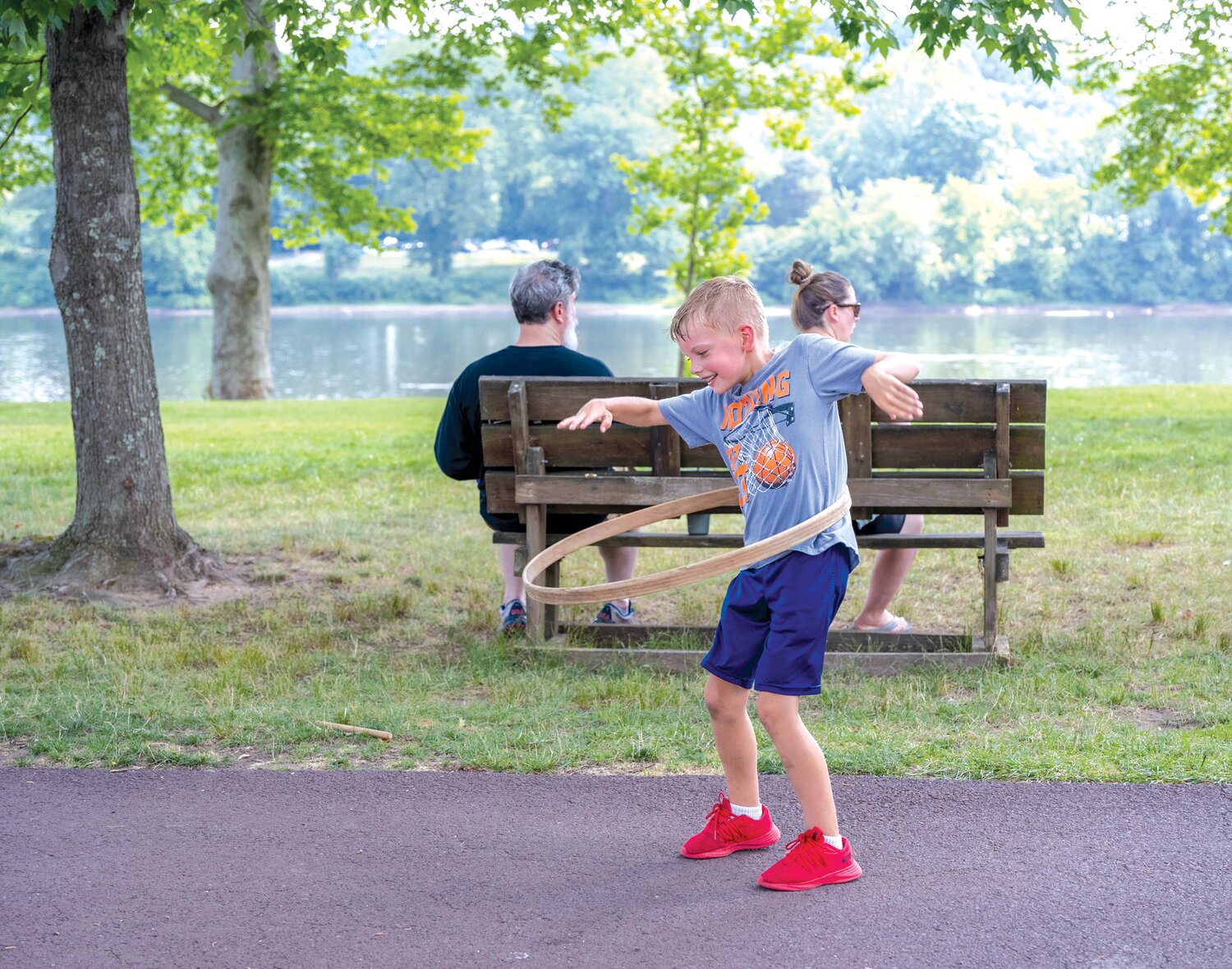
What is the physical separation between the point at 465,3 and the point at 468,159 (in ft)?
27.6

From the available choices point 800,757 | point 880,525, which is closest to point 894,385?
point 800,757

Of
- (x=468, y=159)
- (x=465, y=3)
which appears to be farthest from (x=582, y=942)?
(x=468, y=159)

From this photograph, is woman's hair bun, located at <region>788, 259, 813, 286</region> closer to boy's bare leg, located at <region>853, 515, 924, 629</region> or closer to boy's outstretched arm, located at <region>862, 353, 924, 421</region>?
boy's outstretched arm, located at <region>862, 353, 924, 421</region>

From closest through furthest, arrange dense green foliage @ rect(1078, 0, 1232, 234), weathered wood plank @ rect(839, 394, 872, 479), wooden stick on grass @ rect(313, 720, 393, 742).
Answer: wooden stick on grass @ rect(313, 720, 393, 742) < weathered wood plank @ rect(839, 394, 872, 479) < dense green foliage @ rect(1078, 0, 1232, 234)

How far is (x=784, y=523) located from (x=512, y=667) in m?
2.67

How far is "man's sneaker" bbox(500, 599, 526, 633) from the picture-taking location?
6.80m

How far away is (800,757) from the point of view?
12.7 feet

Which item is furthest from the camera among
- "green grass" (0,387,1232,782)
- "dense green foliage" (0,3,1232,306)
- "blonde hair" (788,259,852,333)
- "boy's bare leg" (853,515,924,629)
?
"dense green foliage" (0,3,1232,306)

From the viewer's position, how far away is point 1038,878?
393cm

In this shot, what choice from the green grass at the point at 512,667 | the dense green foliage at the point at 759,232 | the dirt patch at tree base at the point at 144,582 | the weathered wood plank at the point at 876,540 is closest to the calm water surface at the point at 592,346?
the dense green foliage at the point at 759,232

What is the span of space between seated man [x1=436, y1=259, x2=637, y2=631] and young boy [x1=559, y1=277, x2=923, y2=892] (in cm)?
258

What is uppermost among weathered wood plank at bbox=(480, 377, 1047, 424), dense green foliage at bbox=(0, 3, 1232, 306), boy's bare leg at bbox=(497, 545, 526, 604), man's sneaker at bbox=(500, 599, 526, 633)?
dense green foliage at bbox=(0, 3, 1232, 306)

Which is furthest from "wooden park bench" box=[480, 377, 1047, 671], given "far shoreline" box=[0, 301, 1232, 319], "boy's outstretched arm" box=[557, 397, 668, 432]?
"far shoreline" box=[0, 301, 1232, 319]

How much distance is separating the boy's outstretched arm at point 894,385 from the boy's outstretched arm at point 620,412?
88 centimetres
